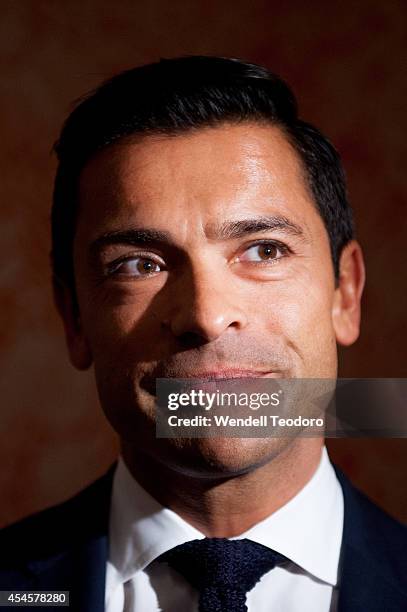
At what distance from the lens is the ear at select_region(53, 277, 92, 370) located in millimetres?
1288

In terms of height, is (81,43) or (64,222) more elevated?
(81,43)

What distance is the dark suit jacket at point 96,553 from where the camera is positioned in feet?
3.62

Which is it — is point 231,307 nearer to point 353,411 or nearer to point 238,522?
point 238,522

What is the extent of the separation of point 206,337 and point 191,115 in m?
0.29

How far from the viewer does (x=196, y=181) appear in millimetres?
1096

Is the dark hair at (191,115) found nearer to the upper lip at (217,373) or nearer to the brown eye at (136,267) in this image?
the brown eye at (136,267)

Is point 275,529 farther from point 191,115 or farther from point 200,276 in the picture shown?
point 191,115

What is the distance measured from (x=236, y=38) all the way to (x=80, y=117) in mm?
467

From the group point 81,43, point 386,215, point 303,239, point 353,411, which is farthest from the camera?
point 81,43

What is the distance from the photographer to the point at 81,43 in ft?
5.45

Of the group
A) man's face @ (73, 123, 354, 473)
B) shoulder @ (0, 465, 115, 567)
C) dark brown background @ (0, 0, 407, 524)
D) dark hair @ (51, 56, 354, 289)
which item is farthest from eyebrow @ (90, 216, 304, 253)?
dark brown background @ (0, 0, 407, 524)

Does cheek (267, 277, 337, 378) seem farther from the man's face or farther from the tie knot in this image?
the tie knot

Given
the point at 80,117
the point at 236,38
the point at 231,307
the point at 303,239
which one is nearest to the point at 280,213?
the point at 303,239

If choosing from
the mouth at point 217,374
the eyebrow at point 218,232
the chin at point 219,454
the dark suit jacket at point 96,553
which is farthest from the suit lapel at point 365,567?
the eyebrow at point 218,232
